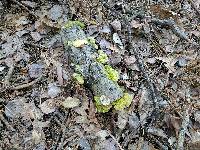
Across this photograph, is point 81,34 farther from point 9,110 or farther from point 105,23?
point 9,110

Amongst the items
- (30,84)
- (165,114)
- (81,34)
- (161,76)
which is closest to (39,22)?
(81,34)

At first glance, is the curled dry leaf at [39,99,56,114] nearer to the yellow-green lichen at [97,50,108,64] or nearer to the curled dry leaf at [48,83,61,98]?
the curled dry leaf at [48,83,61,98]

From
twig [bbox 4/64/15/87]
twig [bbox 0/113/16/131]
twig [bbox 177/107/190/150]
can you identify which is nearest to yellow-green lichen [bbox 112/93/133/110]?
twig [bbox 177/107/190/150]

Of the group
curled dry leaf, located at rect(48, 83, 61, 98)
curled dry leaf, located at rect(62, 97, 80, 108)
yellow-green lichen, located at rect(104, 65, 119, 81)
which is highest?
yellow-green lichen, located at rect(104, 65, 119, 81)

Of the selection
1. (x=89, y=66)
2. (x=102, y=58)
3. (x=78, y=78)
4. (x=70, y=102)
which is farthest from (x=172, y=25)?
(x=70, y=102)

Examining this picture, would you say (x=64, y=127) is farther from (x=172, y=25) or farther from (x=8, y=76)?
(x=172, y=25)

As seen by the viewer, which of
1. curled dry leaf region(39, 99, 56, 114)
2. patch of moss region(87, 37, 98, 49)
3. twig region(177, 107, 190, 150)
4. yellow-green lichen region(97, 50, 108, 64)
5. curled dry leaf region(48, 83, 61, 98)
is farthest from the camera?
patch of moss region(87, 37, 98, 49)
